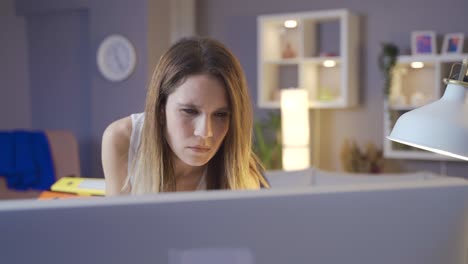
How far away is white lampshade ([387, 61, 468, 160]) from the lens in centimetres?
106

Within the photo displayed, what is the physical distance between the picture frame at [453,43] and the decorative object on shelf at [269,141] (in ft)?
5.01

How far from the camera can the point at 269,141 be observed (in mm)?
6422

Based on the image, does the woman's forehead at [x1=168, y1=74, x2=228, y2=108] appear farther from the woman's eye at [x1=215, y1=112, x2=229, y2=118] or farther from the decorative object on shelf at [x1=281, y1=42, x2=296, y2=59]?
the decorative object on shelf at [x1=281, y1=42, x2=296, y2=59]

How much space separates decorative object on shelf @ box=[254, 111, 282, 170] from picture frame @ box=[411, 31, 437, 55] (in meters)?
1.32

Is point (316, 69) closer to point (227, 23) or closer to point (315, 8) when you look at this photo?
point (315, 8)

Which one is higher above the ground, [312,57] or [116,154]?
[312,57]

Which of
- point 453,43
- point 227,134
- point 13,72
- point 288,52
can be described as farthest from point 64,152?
point 227,134

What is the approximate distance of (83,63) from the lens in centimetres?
712

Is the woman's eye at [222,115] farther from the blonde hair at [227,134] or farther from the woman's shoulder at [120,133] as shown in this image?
the woman's shoulder at [120,133]

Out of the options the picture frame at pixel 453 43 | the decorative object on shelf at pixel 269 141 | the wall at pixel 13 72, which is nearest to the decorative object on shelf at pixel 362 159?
the decorative object on shelf at pixel 269 141

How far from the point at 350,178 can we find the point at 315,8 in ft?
8.76

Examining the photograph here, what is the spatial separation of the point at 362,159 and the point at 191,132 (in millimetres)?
4694

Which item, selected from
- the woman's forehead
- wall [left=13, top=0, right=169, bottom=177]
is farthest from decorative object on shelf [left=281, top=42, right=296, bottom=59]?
the woman's forehead

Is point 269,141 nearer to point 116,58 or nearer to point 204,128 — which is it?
point 116,58
